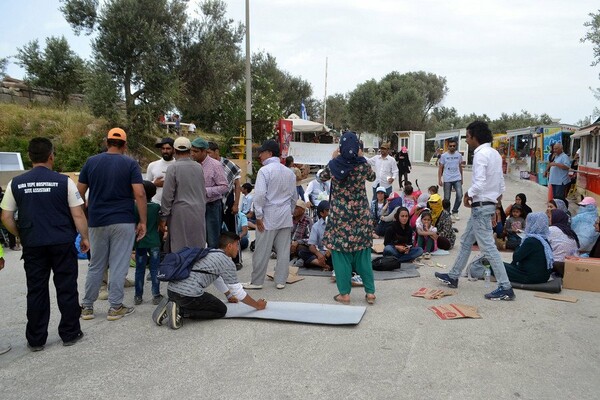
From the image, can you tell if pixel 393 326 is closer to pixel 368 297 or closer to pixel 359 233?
pixel 368 297

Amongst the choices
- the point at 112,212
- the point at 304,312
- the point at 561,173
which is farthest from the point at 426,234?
the point at 112,212

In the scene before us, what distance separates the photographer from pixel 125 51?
18.3 m

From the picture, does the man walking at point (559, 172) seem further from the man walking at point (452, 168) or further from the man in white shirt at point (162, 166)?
the man in white shirt at point (162, 166)

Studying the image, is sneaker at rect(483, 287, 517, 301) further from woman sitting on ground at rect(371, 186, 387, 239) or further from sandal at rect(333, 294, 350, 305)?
woman sitting on ground at rect(371, 186, 387, 239)

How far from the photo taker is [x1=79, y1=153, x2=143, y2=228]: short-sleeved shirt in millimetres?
4562

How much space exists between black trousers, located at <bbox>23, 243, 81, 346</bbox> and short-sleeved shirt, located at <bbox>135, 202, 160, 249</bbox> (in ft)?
3.92

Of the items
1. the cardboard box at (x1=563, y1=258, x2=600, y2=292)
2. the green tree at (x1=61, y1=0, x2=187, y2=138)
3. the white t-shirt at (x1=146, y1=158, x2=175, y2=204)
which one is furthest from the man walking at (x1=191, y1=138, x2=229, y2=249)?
the green tree at (x1=61, y1=0, x2=187, y2=138)

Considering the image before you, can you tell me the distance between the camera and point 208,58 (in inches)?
790

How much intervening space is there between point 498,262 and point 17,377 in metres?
4.66

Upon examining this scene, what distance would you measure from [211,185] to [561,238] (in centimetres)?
474

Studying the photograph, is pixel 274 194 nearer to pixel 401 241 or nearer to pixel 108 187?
pixel 108 187

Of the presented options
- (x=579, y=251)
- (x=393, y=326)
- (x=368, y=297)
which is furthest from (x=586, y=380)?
(x=579, y=251)

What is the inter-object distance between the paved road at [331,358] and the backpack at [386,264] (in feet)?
4.91

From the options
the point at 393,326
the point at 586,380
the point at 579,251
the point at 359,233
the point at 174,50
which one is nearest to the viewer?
the point at 586,380
